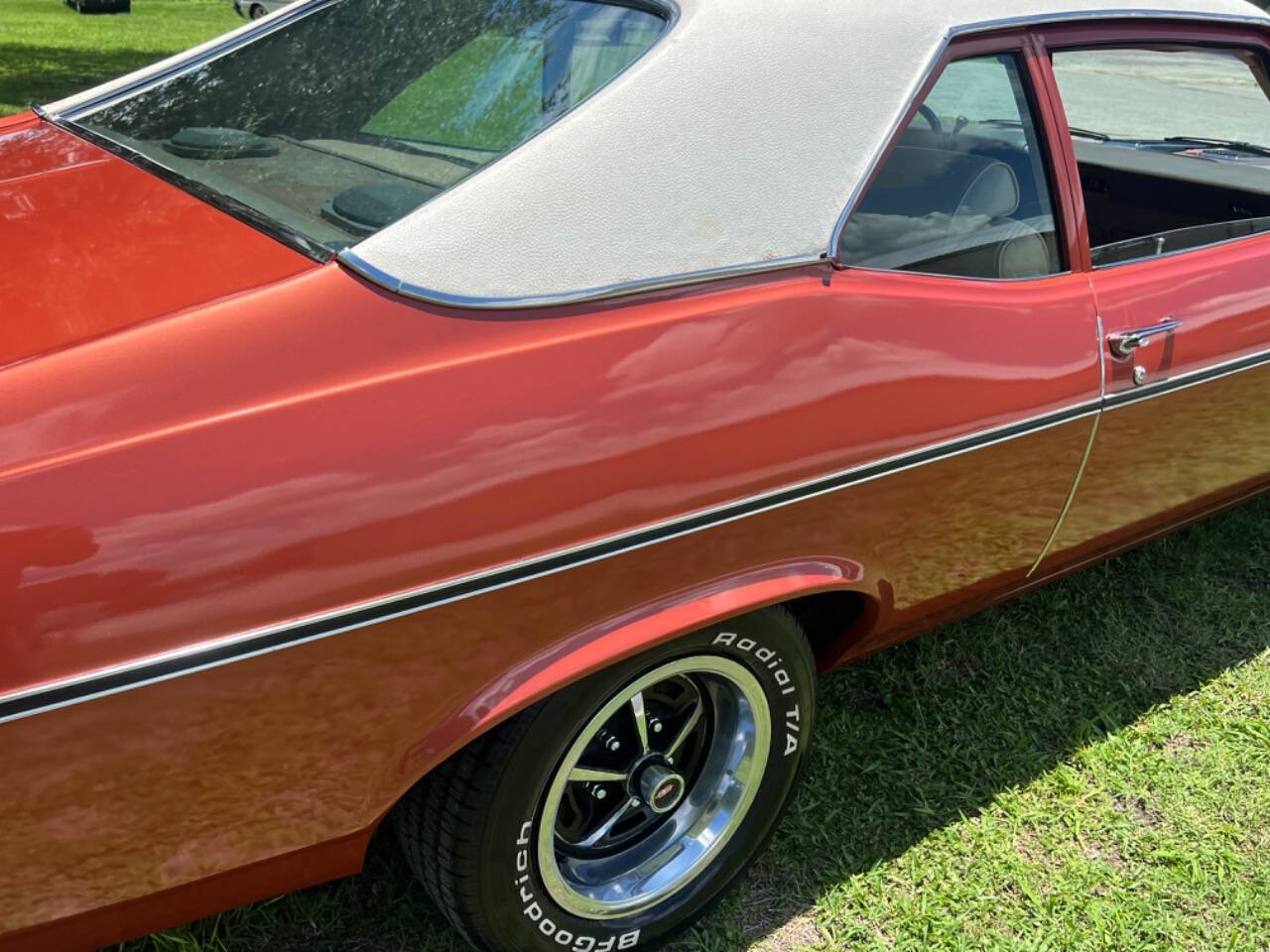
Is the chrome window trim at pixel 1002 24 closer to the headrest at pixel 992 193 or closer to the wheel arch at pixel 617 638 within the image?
the headrest at pixel 992 193

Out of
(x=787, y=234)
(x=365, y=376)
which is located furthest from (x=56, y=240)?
(x=787, y=234)

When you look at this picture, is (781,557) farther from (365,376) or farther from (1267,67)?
(1267,67)

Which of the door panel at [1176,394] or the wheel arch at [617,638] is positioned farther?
the door panel at [1176,394]

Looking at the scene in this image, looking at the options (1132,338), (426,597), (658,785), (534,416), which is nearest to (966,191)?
(1132,338)

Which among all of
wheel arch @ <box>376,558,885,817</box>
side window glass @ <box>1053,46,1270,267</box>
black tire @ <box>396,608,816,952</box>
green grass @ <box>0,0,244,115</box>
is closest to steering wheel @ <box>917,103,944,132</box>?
side window glass @ <box>1053,46,1270,267</box>

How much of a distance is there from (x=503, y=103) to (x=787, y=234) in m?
0.55

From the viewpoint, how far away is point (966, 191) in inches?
88.8

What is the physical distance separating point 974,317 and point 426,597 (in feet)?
3.68

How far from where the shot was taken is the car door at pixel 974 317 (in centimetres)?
199

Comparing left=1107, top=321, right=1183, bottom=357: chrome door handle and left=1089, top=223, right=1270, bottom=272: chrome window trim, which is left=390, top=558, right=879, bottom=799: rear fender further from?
left=1089, top=223, right=1270, bottom=272: chrome window trim

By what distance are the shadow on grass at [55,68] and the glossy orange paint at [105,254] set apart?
27.8ft

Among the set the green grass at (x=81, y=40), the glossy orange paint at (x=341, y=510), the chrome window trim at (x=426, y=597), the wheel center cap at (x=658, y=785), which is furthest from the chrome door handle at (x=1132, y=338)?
the green grass at (x=81, y=40)

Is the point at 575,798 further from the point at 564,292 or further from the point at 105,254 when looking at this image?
the point at 105,254

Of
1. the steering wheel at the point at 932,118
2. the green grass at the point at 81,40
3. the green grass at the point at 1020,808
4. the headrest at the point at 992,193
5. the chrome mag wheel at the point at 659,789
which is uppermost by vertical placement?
the steering wheel at the point at 932,118
